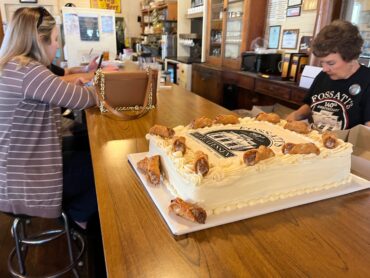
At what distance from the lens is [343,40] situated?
62.1 inches

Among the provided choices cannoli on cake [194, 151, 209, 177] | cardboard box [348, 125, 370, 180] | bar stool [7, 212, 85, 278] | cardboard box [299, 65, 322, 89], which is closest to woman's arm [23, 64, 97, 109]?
bar stool [7, 212, 85, 278]

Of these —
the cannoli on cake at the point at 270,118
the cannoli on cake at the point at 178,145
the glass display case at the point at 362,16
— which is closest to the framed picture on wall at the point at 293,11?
the glass display case at the point at 362,16

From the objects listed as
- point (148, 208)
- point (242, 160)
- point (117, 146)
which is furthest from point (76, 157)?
point (242, 160)

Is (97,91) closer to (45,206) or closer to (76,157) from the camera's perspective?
(76,157)

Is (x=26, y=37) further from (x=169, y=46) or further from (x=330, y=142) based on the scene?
(x=169, y=46)

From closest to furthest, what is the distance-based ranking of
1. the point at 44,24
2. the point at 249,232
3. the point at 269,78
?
the point at 249,232
the point at 44,24
the point at 269,78

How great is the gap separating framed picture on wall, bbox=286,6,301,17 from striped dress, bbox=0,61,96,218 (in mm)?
2748

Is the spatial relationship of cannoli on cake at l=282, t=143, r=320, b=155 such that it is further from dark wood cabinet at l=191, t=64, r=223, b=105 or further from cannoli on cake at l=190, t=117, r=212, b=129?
dark wood cabinet at l=191, t=64, r=223, b=105

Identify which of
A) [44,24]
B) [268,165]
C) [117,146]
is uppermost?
[44,24]

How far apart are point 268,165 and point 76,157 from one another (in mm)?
1166

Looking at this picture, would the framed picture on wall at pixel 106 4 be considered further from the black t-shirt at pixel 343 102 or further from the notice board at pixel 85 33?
the black t-shirt at pixel 343 102

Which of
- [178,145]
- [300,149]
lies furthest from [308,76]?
[178,145]

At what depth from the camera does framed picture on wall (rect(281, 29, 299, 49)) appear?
10.5ft

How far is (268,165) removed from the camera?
2.49 feet
